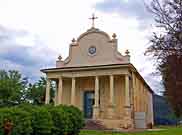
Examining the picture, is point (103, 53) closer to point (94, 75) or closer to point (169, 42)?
point (94, 75)

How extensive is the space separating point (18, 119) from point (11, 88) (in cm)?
2485

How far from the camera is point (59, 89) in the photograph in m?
30.2

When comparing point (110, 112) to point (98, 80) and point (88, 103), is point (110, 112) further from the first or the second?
point (88, 103)

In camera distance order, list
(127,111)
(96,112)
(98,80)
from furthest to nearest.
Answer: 1. (98,80)
2. (96,112)
3. (127,111)

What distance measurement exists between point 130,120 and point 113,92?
11.3 feet

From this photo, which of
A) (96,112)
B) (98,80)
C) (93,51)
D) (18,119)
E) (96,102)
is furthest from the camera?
(93,51)

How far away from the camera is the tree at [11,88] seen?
3462cm

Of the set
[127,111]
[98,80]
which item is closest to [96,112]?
[127,111]

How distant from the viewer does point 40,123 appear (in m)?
11.9

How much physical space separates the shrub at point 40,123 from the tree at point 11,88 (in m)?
22.4

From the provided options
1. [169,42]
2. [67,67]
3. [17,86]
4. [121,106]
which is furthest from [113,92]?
[169,42]

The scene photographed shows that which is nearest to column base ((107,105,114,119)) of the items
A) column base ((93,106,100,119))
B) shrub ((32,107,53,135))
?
column base ((93,106,100,119))

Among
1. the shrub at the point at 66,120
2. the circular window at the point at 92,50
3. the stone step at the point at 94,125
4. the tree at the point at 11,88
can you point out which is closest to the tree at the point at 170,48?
the shrub at the point at 66,120

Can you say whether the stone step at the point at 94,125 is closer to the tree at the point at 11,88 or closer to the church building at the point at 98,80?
the church building at the point at 98,80
